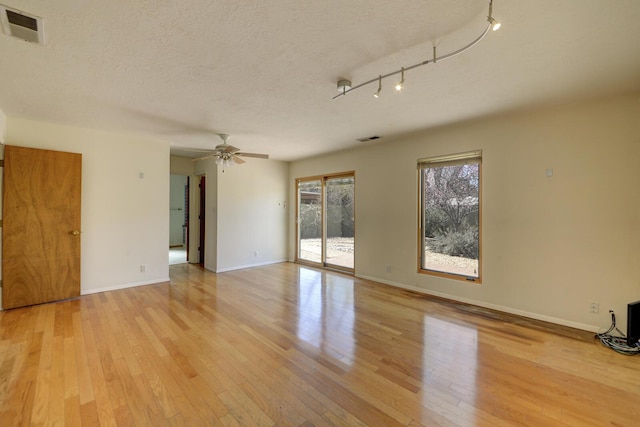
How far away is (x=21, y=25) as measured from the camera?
1823mm

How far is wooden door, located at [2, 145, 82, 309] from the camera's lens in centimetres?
359

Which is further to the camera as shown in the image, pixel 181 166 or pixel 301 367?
pixel 181 166

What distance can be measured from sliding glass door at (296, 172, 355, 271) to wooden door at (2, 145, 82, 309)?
14.0ft

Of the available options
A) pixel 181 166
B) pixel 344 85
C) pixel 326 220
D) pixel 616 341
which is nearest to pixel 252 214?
pixel 326 220

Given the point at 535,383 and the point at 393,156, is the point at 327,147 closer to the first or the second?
the point at 393,156

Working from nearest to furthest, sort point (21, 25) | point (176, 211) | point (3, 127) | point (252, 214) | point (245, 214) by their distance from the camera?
1. point (21, 25)
2. point (3, 127)
3. point (245, 214)
4. point (252, 214)
5. point (176, 211)

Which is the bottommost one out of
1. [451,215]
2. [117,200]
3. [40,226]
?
[40,226]

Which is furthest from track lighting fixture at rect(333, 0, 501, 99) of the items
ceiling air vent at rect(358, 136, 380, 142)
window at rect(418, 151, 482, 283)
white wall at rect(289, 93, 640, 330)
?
window at rect(418, 151, 482, 283)

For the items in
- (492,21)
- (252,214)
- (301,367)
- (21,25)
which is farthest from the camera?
(252,214)

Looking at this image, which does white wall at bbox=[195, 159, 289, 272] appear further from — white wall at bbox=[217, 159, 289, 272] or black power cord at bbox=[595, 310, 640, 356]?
black power cord at bbox=[595, 310, 640, 356]

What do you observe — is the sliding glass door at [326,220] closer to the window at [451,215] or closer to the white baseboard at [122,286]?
the window at [451,215]

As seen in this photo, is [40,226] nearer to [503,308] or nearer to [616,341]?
[503,308]

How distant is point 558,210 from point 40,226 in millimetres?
6765

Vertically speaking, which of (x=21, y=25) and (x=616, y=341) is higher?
(x=21, y=25)
